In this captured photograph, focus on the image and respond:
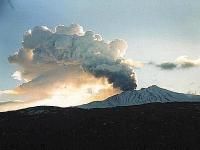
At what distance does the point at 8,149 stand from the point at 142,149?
50.5 m

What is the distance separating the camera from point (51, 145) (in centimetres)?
19112

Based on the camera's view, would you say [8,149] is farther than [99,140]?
No

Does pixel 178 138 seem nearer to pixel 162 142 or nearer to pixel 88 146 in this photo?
pixel 162 142

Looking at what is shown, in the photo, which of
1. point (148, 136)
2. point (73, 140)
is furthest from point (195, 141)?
point (73, 140)

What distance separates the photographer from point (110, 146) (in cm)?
18688

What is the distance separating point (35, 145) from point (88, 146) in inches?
852

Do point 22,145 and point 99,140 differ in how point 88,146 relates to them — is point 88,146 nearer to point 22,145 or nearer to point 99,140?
point 99,140

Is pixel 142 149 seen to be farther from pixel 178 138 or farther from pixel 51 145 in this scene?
pixel 51 145

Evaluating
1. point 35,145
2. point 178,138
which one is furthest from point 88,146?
point 178,138

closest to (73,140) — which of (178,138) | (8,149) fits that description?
(8,149)

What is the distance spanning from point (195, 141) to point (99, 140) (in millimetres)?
38064

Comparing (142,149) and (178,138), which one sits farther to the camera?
(178,138)

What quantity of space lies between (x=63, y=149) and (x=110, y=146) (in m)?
18.2

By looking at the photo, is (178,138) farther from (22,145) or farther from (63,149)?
(22,145)
